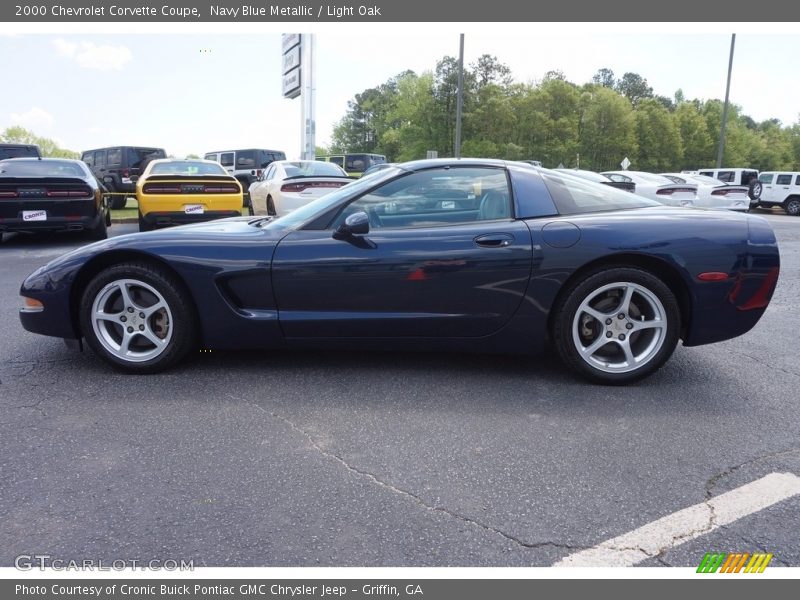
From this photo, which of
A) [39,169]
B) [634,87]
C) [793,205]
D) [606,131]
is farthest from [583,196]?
[634,87]

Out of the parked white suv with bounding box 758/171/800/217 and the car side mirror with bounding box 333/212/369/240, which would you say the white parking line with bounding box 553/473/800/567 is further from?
the parked white suv with bounding box 758/171/800/217

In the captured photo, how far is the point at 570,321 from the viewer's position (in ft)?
10.9

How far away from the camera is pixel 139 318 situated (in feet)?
11.4

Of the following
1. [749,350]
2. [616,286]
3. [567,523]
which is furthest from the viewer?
[749,350]

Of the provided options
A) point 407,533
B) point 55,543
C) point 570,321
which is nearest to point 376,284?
point 570,321

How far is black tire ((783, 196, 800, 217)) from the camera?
23078 millimetres

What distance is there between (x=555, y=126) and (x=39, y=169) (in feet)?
173

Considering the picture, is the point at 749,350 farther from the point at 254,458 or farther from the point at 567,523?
the point at 254,458

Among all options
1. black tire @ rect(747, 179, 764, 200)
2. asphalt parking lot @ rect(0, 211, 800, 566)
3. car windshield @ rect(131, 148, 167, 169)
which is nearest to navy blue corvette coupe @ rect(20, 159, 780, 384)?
asphalt parking lot @ rect(0, 211, 800, 566)

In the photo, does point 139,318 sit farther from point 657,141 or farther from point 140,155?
point 657,141

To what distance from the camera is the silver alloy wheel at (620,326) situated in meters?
3.32

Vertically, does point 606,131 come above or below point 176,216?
above

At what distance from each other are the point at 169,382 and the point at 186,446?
0.86 m

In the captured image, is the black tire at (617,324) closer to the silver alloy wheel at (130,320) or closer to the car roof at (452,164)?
the car roof at (452,164)
